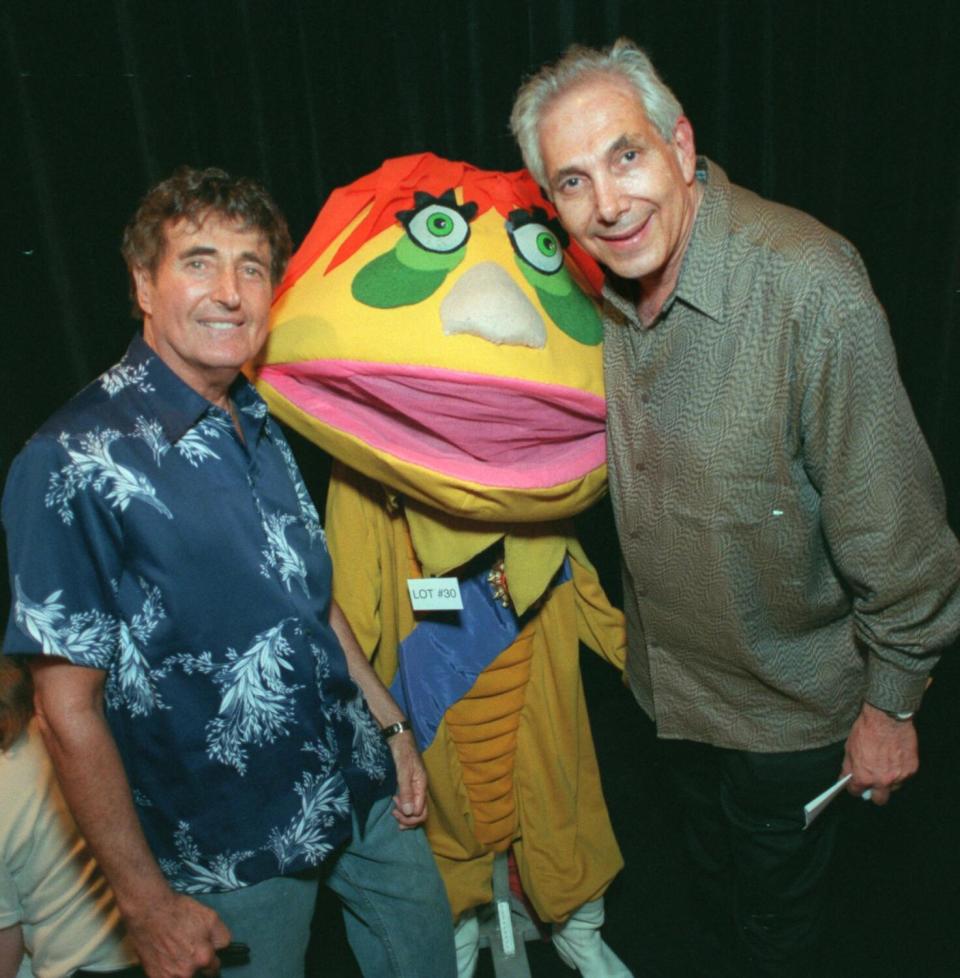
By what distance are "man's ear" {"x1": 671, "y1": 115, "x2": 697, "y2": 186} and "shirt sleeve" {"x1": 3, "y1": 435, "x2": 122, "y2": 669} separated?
2.91 ft

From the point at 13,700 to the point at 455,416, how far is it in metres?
0.79

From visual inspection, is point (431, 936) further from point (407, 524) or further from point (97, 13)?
point (97, 13)

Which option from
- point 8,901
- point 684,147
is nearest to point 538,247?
point 684,147

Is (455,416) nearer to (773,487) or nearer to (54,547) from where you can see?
(773,487)

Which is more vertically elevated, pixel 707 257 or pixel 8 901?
pixel 707 257

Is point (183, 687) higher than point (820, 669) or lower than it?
higher

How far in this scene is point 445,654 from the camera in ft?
5.47

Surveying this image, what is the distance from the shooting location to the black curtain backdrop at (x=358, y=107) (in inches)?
73.3

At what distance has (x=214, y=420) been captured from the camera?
1.25 meters

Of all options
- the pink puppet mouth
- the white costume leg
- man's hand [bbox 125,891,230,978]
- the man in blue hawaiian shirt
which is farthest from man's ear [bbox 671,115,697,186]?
the white costume leg

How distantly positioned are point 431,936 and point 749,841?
580 mm

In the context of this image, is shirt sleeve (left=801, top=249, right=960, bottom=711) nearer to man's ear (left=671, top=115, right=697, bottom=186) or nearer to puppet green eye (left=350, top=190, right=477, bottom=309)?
man's ear (left=671, top=115, right=697, bottom=186)

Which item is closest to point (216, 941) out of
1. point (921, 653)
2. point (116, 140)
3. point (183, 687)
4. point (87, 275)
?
point (183, 687)

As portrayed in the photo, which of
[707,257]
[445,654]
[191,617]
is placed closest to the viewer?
[191,617]
